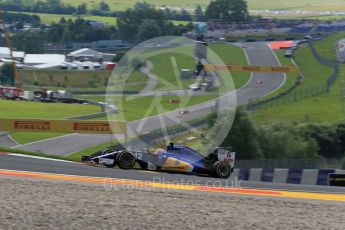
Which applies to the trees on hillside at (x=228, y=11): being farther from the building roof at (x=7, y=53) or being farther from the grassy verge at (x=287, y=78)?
the building roof at (x=7, y=53)

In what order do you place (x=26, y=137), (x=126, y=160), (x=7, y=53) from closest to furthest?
(x=126, y=160)
(x=26, y=137)
(x=7, y=53)

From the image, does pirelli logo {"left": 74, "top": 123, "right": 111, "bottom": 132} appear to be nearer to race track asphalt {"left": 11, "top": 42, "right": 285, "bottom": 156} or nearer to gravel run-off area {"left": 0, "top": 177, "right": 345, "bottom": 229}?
race track asphalt {"left": 11, "top": 42, "right": 285, "bottom": 156}

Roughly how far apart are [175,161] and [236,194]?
10.6ft

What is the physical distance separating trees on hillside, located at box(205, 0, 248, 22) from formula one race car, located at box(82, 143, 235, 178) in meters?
48.3

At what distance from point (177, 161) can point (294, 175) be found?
22.5 ft

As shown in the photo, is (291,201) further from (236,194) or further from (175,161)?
(175,161)

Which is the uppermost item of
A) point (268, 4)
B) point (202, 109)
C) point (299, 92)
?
point (268, 4)

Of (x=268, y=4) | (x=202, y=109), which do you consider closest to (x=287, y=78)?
(x=202, y=109)

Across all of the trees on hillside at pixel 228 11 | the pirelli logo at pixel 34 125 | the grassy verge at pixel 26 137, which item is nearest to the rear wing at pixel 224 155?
the pirelli logo at pixel 34 125

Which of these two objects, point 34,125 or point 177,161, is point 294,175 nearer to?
point 177,161

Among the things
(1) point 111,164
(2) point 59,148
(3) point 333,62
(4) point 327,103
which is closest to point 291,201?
(1) point 111,164

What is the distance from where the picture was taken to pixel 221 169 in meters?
13.5

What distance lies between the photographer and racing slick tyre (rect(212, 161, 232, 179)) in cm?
1345

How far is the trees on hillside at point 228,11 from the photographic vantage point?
6112 centimetres
